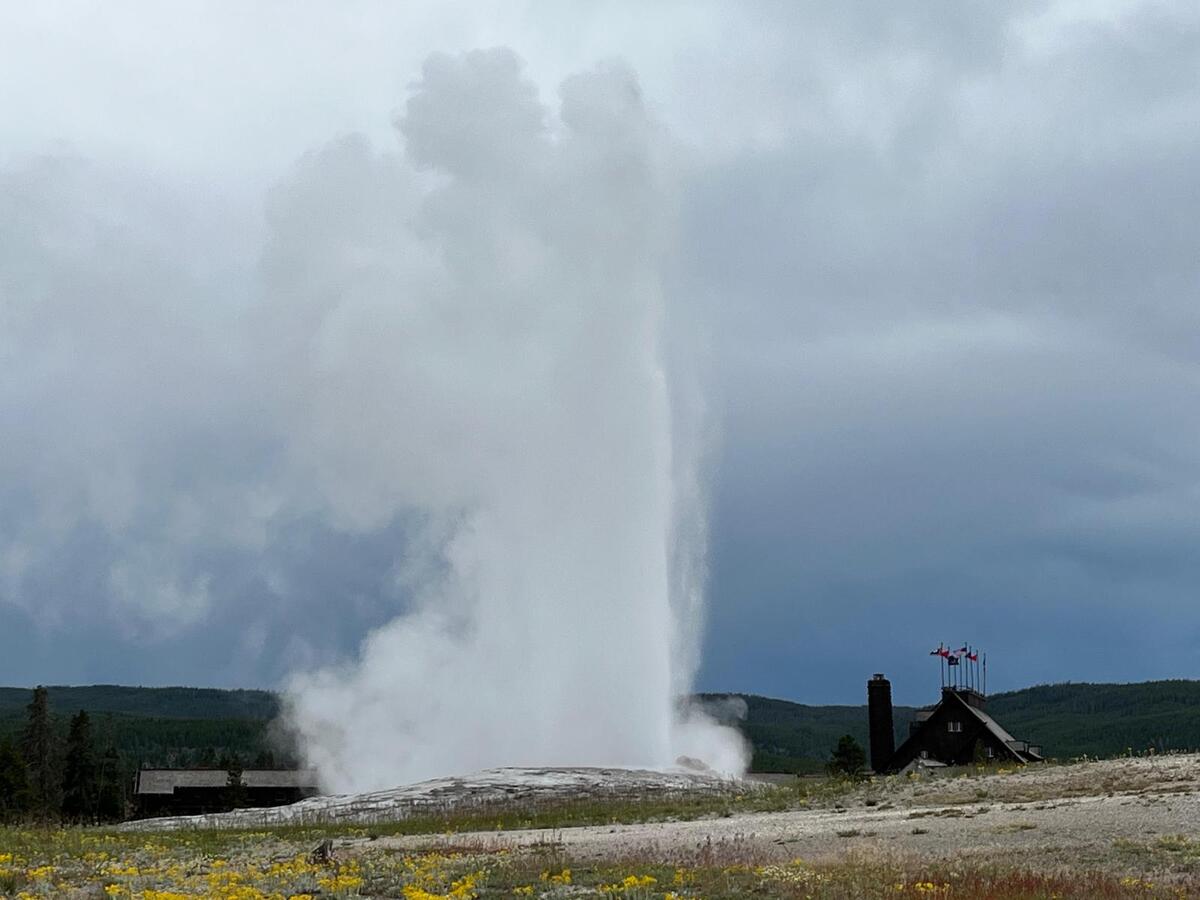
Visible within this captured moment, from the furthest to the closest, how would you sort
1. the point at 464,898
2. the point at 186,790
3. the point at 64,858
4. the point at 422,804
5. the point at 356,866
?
1. the point at 186,790
2. the point at 422,804
3. the point at 64,858
4. the point at 356,866
5. the point at 464,898

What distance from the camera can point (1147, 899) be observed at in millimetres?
17312

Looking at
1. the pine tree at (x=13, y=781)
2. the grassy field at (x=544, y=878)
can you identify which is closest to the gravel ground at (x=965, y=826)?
the grassy field at (x=544, y=878)

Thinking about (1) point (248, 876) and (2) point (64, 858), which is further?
(2) point (64, 858)

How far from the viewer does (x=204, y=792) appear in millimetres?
104438

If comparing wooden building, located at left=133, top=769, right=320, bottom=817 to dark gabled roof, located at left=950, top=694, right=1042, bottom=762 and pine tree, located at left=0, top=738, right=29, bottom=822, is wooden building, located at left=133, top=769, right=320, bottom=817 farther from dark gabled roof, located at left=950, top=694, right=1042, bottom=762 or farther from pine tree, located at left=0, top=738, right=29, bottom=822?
dark gabled roof, located at left=950, top=694, right=1042, bottom=762

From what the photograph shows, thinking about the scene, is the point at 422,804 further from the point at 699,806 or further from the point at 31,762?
the point at 31,762

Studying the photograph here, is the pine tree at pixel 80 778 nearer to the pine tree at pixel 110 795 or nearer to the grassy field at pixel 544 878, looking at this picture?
the pine tree at pixel 110 795

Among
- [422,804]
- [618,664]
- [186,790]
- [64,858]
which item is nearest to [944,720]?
[618,664]

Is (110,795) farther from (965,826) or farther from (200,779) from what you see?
(965,826)

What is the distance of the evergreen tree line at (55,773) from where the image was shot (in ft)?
311

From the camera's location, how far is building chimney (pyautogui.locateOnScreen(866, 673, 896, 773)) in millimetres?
85938

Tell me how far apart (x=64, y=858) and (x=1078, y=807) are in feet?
71.0

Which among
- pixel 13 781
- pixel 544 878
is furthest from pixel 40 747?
pixel 544 878

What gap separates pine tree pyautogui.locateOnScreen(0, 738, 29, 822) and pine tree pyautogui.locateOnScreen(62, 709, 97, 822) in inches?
186
